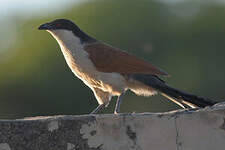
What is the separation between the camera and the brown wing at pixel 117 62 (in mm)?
6738

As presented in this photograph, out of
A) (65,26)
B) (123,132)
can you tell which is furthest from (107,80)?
(123,132)

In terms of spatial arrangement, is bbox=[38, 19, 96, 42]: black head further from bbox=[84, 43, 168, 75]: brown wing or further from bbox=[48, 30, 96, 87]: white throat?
bbox=[84, 43, 168, 75]: brown wing

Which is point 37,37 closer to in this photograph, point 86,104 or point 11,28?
point 11,28

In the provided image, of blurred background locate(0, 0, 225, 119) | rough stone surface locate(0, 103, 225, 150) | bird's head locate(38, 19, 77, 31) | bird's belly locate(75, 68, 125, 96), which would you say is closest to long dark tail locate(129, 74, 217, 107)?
bird's belly locate(75, 68, 125, 96)

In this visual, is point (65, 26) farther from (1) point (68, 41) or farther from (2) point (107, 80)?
(2) point (107, 80)

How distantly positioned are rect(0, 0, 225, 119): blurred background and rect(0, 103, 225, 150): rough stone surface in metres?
15.5

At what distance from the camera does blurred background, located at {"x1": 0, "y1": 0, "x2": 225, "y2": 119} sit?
23312mm

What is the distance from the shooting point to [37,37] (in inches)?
1212

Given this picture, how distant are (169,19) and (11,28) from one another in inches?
300

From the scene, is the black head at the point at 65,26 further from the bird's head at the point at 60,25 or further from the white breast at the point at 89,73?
the white breast at the point at 89,73

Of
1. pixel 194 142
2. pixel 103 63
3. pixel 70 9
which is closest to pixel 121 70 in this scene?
pixel 103 63

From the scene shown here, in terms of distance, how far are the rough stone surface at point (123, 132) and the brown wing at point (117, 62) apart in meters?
1.81

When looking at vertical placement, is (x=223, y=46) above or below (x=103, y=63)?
above

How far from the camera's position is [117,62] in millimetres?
6867
